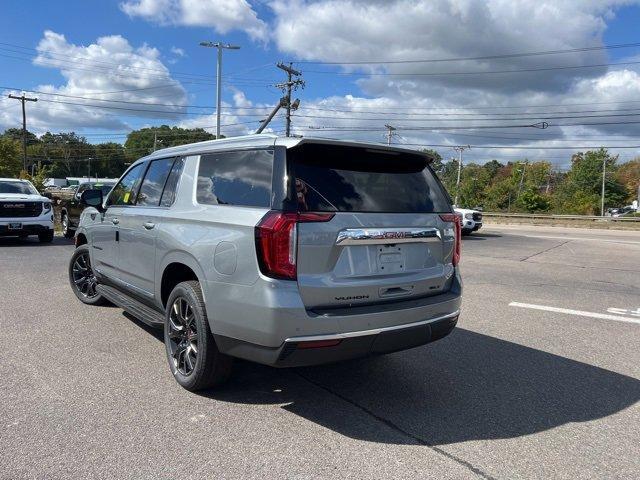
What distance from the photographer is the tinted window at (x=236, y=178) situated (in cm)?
342

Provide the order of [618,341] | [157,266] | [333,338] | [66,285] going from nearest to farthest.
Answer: [333,338]
[157,266]
[618,341]
[66,285]

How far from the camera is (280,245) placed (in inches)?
123

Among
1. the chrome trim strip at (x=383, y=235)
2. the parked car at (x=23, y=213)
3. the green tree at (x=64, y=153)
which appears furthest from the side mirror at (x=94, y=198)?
the green tree at (x=64, y=153)

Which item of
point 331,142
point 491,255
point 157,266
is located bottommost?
point 491,255

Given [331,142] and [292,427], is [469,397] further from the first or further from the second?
[331,142]

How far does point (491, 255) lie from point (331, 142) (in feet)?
37.9

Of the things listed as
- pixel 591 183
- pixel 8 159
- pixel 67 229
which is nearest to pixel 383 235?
pixel 67 229

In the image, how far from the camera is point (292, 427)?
11.0ft

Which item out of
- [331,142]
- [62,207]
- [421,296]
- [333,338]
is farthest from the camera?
[62,207]

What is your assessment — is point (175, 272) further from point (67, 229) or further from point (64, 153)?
point (64, 153)

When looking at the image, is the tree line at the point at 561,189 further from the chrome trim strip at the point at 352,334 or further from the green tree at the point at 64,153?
the green tree at the point at 64,153

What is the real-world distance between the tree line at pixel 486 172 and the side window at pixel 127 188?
13479 mm

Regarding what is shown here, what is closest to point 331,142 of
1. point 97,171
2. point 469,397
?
point 469,397

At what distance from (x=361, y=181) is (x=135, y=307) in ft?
8.42
